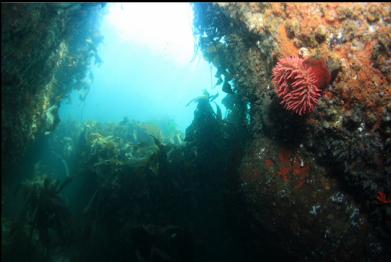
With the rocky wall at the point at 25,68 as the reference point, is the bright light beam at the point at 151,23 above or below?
above

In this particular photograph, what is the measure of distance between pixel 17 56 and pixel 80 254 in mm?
3984

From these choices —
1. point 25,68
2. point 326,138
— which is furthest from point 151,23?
point 326,138

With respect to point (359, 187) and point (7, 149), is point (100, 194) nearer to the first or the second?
point (7, 149)

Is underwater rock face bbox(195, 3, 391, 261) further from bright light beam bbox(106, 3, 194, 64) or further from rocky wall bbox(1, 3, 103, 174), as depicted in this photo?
bright light beam bbox(106, 3, 194, 64)

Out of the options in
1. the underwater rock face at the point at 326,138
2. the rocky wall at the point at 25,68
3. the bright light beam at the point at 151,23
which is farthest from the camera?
the bright light beam at the point at 151,23

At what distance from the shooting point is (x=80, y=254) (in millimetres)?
6020

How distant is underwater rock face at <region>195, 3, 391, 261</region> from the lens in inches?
146

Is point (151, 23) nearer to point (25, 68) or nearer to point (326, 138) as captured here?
point (25, 68)

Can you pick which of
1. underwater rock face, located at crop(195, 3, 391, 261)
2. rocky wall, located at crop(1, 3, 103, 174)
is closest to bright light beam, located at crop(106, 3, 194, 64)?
rocky wall, located at crop(1, 3, 103, 174)

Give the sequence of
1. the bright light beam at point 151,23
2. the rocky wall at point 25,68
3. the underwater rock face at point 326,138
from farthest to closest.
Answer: the bright light beam at point 151,23 < the rocky wall at point 25,68 < the underwater rock face at point 326,138

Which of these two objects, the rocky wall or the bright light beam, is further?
the bright light beam

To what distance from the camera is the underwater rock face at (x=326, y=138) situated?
3.70 m

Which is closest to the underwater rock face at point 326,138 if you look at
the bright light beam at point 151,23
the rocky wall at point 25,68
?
the rocky wall at point 25,68

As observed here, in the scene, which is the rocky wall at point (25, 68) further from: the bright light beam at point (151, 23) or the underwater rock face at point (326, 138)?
the bright light beam at point (151, 23)
